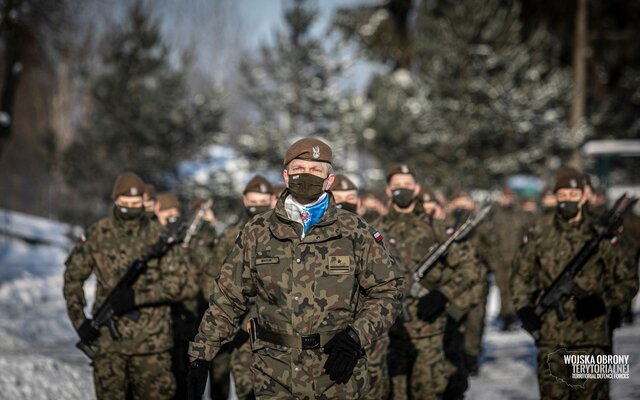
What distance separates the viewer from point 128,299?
4.89 metres

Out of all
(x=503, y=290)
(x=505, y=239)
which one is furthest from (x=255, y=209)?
(x=505, y=239)

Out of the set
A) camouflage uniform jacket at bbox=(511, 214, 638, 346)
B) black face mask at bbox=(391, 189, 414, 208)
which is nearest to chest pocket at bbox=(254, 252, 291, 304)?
camouflage uniform jacket at bbox=(511, 214, 638, 346)

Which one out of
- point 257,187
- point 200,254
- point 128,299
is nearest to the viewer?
point 128,299

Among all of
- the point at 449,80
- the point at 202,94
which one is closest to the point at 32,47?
the point at 202,94

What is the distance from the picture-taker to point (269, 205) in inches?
252

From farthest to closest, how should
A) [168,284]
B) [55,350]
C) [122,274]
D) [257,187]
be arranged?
1. [55,350]
2. [257,187]
3. [168,284]
4. [122,274]

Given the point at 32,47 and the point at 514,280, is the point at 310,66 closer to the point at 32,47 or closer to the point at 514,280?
the point at 32,47

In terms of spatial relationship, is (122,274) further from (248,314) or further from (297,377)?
(297,377)

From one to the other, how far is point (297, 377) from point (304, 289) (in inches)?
16.8

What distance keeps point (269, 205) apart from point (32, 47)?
40.6ft

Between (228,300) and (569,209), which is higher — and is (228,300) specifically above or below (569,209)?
below

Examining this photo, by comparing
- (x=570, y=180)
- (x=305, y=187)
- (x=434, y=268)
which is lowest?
(x=434, y=268)

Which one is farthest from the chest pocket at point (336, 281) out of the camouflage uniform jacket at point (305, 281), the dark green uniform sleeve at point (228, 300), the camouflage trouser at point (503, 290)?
the camouflage trouser at point (503, 290)

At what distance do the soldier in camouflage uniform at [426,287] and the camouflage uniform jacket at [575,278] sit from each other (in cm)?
62
